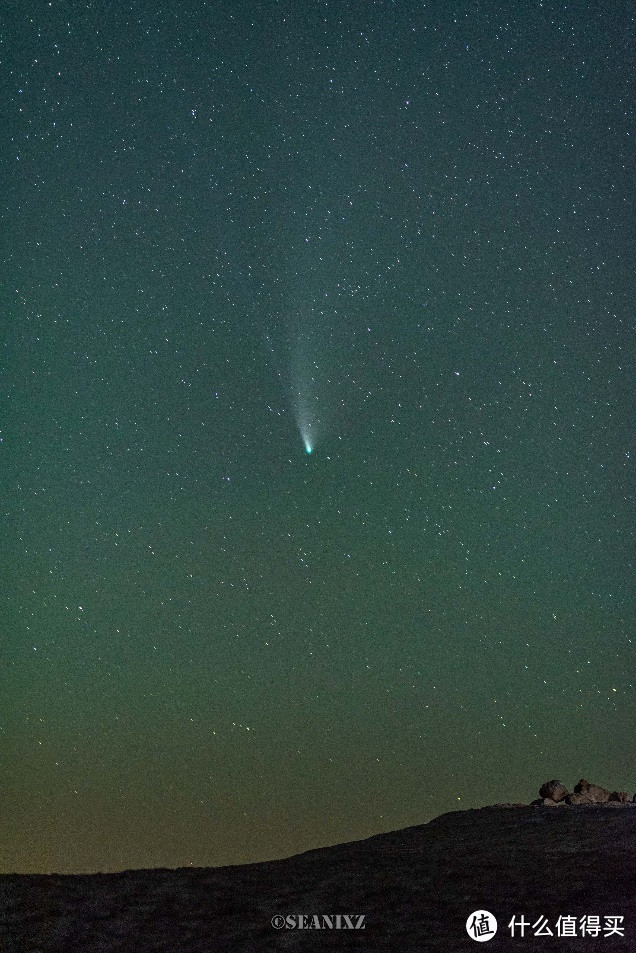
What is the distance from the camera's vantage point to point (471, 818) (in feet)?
67.7

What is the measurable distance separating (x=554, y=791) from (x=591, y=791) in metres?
1.32

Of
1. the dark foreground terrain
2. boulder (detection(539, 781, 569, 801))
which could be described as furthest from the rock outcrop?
the dark foreground terrain

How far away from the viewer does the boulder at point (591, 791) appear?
2620 cm

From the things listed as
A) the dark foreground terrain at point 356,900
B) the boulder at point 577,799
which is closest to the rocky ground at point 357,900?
the dark foreground terrain at point 356,900

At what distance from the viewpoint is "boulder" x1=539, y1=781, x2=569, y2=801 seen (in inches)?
1021

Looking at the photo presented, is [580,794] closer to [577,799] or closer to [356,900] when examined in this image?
[577,799]

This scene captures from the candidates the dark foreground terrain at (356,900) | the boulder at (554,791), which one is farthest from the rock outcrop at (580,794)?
the dark foreground terrain at (356,900)

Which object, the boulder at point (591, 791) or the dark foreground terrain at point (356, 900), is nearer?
the dark foreground terrain at point (356, 900)

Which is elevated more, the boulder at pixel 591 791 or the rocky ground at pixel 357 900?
the boulder at pixel 591 791

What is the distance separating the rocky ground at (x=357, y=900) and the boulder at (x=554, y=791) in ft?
31.4

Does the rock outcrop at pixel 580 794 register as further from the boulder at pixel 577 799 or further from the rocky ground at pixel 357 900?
the rocky ground at pixel 357 900

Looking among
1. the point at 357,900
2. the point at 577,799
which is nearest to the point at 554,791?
the point at 577,799

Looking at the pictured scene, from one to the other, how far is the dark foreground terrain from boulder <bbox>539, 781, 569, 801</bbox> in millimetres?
9529

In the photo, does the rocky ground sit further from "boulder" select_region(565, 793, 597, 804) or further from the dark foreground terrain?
"boulder" select_region(565, 793, 597, 804)
